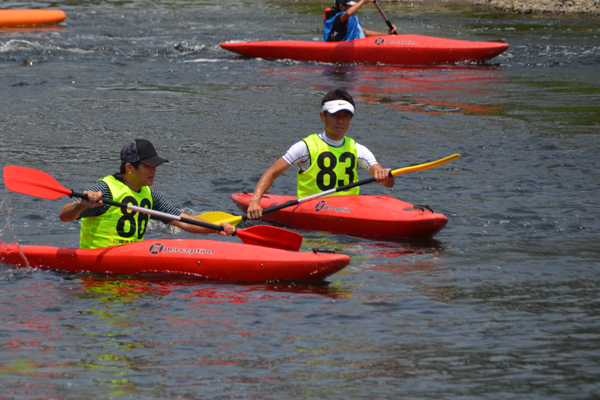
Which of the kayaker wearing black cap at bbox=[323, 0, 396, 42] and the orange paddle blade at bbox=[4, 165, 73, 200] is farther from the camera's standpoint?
the kayaker wearing black cap at bbox=[323, 0, 396, 42]

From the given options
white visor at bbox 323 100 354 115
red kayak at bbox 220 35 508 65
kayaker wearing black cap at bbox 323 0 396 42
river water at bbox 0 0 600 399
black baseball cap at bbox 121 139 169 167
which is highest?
kayaker wearing black cap at bbox 323 0 396 42

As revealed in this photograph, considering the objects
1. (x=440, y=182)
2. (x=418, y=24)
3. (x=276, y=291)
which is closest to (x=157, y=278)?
(x=276, y=291)

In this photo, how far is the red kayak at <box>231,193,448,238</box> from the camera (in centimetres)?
673

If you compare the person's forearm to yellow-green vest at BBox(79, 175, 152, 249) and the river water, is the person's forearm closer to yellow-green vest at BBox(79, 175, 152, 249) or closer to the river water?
yellow-green vest at BBox(79, 175, 152, 249)

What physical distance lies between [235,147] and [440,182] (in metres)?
3.10

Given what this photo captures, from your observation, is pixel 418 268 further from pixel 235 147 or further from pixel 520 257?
pixel 235 147

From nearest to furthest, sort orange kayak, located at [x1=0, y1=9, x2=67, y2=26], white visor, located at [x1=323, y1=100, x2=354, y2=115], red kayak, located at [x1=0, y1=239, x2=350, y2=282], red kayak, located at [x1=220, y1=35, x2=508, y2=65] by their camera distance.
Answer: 1. red kayak, located at [x1=0, y1=239, x2=350, y2=282]
2. white visor, located at [x1=323, y1=100, x2=354, y2=115]
3. red kayak, located at [x1=220, y1=35, x2=508, y2=65]
4. orange kayak, located at [x1=0, y1=9, x2=67, y2=26]

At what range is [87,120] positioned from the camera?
1233cm

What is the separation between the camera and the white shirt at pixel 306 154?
23.0 ft

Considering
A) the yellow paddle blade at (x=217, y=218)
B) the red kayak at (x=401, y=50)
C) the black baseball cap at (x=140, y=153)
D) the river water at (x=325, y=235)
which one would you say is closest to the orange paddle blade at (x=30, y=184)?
the river water at (x=325, y=235)

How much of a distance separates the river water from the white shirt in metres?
0.72

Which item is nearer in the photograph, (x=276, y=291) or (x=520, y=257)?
(x=276, y=291)

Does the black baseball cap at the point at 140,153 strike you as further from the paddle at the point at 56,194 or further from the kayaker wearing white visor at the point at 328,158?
the kayaker wearing white visor at the point at 328,158

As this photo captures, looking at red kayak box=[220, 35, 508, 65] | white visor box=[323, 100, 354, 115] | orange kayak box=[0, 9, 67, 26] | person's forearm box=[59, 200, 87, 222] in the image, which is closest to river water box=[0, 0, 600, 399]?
red kayak box=[220, 35, 508, 65]
